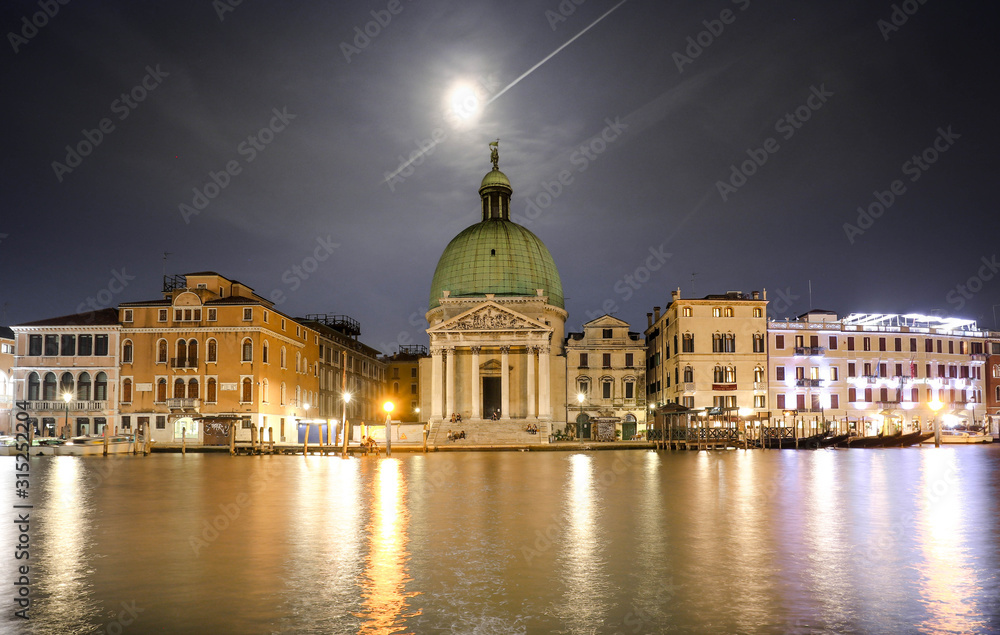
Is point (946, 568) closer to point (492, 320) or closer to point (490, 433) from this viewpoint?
point (490, 433)

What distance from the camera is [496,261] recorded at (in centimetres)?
7606

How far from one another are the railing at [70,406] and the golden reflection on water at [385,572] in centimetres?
4916

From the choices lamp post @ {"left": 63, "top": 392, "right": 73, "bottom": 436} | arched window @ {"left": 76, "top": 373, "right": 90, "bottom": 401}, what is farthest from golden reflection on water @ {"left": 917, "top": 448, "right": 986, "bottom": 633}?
arched window @ {"left": 76, "top": 373, "right": 90, "bottom": 401}

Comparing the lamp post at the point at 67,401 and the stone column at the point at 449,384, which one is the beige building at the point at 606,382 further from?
the lamp post at the point at 67,401

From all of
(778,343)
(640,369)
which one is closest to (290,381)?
(640,369)

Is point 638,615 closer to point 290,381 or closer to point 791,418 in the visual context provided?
point 290,381

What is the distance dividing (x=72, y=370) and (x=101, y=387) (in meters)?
2.36

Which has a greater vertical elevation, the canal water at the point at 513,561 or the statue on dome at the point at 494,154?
the statue on dome at the point at 494,154

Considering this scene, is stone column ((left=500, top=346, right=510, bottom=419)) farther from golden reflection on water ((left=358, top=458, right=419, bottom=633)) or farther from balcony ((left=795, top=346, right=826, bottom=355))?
golden reflection on water ((left=358, top=458, right=419, bottom=633))

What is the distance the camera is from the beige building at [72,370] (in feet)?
197

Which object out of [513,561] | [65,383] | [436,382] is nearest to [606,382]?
[436,382]

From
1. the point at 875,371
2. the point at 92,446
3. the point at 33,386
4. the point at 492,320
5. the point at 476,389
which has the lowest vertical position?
the point at 92,446

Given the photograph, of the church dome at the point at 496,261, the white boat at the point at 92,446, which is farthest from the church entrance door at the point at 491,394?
the white boat at the point at 92,446

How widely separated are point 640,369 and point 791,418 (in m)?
12.6
